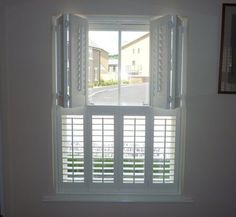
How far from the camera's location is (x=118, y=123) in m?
2.40

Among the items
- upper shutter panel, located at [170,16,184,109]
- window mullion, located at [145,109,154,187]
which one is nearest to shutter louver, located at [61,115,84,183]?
window mullion, located at [145,109,154,187]

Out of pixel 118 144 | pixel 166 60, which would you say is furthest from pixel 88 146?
pixel 166 60

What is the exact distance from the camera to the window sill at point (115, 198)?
2400 mm

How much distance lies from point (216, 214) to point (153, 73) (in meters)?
1.34

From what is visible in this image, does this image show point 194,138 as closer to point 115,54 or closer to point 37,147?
point 115,54

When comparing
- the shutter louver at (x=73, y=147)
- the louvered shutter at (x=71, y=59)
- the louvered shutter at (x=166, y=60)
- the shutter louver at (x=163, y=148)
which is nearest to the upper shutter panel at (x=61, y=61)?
the louvered shutter at (x=71, y=59)

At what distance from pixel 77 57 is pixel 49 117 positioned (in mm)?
553

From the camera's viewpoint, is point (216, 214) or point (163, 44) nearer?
point (163, 44)

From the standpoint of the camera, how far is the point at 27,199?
2404mm

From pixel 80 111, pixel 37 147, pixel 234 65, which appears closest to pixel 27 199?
pixel 37 147

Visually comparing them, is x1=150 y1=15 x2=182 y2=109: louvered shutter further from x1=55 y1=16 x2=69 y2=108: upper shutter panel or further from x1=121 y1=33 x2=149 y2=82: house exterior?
x1=55 y1=16 x2=69 y2=108: upper shutter panel

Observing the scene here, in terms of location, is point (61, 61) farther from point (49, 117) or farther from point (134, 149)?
point (134, 149)

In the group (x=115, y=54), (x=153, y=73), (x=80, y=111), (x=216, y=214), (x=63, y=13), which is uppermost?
(x=63, y=13)

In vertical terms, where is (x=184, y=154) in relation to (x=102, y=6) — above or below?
below
